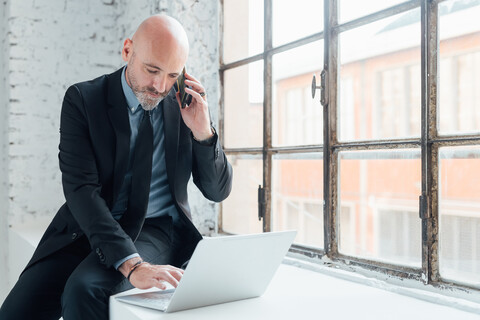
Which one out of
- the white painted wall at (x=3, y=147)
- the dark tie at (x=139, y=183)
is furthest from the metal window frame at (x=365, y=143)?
the white painted wall at (x=3, y=147)

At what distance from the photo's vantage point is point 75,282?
1536 millimetres

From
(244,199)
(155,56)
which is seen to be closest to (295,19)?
(155,56)

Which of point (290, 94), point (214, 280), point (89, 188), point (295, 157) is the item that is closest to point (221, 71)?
point (290, 94)

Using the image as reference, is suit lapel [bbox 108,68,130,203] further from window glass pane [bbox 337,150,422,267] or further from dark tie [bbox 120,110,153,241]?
window glass pane [bbox 337,150,422,267]

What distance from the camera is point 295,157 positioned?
2.33 meters

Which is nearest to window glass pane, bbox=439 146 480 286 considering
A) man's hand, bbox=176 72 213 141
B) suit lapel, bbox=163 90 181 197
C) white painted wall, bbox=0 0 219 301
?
man's hand, bbox=176 72 213 141

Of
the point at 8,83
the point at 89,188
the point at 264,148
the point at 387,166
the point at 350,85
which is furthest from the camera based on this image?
the point at 8,83

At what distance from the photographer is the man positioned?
1685 millimetres

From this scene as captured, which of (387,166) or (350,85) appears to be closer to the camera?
(387,166)

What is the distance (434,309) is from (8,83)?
2698mm

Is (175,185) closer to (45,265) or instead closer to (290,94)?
(45,265)

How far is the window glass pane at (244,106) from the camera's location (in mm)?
2631

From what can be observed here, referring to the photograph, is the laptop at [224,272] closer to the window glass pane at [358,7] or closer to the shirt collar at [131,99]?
the shirt collar at [131,99]

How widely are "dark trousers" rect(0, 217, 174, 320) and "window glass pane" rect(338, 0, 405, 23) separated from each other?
1.04 meters
